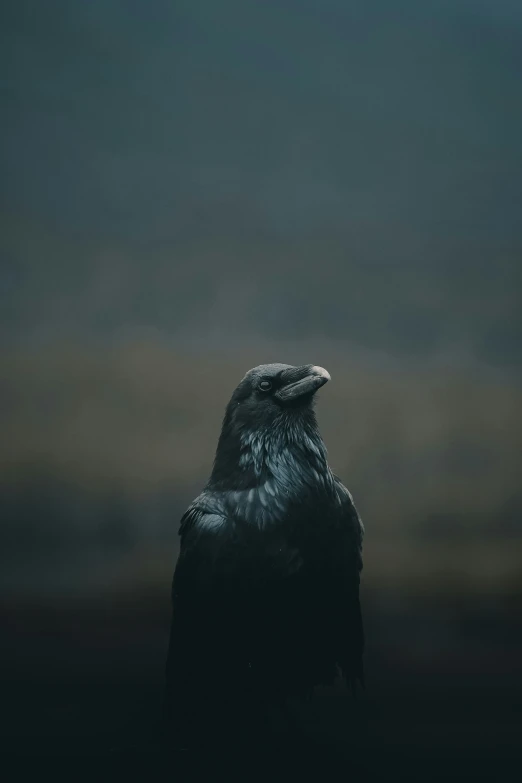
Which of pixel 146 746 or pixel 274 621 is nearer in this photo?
pixel 274 621

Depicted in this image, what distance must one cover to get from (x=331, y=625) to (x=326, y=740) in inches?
26.9

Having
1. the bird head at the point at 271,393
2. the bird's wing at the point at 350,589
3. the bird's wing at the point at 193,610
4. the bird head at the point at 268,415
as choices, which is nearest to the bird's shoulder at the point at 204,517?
the bird's wing at the point at 193,610

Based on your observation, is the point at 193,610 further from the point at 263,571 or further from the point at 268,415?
the point at 268,415

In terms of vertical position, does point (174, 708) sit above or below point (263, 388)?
below

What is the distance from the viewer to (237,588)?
3.40 m

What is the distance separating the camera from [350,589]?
3553 mm

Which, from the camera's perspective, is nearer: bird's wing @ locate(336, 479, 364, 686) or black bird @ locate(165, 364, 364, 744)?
black bird @ locate(165, 364, 364, 744)

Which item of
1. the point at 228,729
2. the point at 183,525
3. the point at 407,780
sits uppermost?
the point at 183,525

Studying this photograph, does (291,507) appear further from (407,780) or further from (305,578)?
(407,780)

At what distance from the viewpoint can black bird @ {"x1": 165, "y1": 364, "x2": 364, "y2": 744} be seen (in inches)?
134

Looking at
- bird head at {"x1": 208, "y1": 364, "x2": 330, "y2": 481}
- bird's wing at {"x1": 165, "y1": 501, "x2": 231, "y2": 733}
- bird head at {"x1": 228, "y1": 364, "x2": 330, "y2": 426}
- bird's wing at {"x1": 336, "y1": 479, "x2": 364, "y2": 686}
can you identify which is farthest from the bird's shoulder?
bird's wing at {"x1": 336, "y1": 479, "x2": 364, "y2": 686}

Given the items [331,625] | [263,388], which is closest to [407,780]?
[331,625]

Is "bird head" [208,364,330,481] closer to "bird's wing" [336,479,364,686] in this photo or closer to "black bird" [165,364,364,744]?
"black bird" [165,364,364,744]

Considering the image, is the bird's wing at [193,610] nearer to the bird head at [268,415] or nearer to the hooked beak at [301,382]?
the bird head at [268,415]
